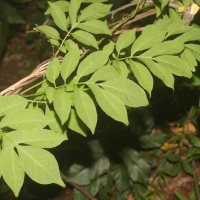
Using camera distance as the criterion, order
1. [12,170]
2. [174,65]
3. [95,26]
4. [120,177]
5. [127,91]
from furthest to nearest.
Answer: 1. [120,177]
2. [95,26]
3. [174,65]
4. [127,91]
5. [12,170]

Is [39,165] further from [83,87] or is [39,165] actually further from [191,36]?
[191,36]

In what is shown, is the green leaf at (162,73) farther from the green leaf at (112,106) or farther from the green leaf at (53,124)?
the green leaf at (53,124)

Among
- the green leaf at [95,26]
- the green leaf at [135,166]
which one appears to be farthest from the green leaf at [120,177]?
the green leaf at [95,26]

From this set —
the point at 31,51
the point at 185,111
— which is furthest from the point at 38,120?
the point at 31,51

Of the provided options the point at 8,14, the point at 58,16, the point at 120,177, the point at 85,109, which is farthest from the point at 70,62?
the point at 8,14

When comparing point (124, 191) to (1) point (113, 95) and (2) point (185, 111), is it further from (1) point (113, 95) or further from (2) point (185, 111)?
(1) point (113, 95)

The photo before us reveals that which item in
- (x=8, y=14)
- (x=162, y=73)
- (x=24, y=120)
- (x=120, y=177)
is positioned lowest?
(x=120, y=177)
